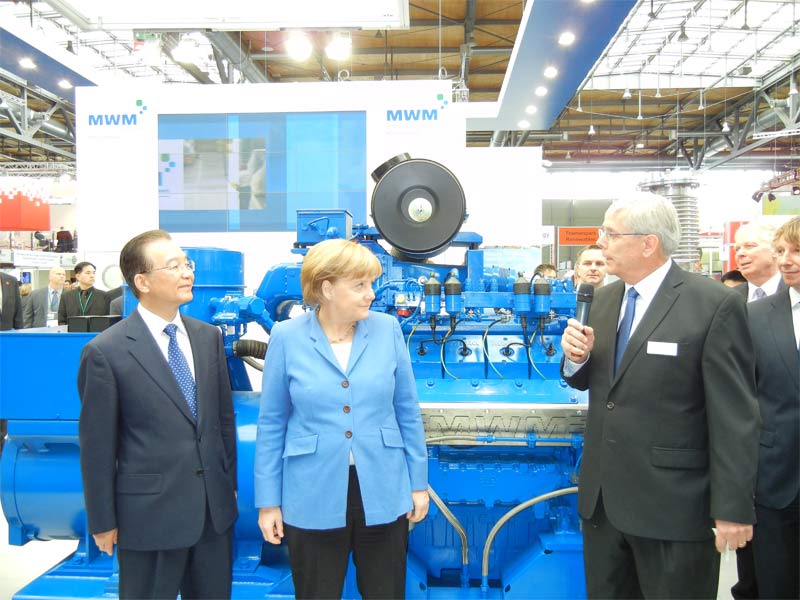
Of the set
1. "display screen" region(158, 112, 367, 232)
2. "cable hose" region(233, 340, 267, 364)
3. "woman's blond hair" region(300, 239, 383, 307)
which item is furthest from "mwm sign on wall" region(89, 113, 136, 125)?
"woman's blond hair" region(300, 239, 383, 307)

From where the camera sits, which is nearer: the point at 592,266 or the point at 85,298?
the point at 592,266

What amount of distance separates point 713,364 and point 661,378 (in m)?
0.13

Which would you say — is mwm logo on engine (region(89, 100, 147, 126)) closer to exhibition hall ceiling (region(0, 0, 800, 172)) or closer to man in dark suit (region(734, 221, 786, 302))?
exhibition hall ceiling (region(0, 0, 800, 172))

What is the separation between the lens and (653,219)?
161 cm

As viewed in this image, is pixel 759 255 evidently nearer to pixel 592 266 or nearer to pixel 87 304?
pixel 592 266

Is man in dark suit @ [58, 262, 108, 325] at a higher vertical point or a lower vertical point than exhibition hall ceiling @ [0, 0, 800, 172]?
lower

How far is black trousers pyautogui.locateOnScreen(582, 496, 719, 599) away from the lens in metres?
1.51

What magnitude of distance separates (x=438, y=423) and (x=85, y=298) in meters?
4.76

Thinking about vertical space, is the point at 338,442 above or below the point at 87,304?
below

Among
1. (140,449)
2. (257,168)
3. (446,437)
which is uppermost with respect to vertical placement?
(257,168)

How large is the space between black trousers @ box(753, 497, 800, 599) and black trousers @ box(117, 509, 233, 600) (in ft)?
5.99

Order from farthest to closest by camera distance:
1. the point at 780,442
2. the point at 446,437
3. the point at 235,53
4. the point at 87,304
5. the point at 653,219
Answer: the point at 235,53
the point at 87,304
the point at 446,437
the point at 780,442
the point at 653,219

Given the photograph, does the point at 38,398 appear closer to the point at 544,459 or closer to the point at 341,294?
the point at 341,294

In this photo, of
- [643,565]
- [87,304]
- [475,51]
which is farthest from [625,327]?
[475,51]
